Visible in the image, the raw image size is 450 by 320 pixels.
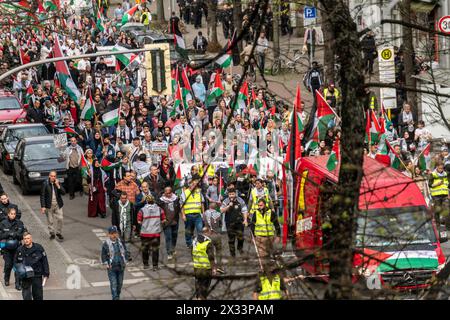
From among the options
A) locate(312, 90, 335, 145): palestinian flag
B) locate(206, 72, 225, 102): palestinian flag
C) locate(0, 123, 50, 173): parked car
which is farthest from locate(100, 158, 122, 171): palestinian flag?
locate(312, 90, 335, 145): palestinian flag

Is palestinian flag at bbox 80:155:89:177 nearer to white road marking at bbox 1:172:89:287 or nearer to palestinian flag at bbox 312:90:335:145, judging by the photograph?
white road marking at bbox 1:172:89:287

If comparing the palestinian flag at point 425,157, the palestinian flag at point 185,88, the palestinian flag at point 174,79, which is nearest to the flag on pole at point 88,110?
the palestinian flag at point 174,79

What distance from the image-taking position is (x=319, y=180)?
19.3m

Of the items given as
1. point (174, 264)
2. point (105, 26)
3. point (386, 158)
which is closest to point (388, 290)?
point (174, 264)

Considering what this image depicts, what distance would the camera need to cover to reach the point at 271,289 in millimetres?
7805

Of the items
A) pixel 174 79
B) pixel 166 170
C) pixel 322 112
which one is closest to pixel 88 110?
pixel 174 79

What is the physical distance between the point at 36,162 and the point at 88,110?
303 centimetres

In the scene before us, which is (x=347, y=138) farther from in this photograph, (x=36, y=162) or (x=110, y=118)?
(x=110, y=118)

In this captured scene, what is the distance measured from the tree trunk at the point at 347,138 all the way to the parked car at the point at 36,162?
2145 cm

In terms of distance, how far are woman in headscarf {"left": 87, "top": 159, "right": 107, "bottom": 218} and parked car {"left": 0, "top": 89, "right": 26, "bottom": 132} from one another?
9.69m

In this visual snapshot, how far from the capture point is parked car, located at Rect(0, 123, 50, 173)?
106 ft

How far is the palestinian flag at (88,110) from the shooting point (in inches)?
1250

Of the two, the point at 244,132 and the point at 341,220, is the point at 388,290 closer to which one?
the point at 341,220

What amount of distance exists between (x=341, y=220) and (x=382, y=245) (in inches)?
26.2
